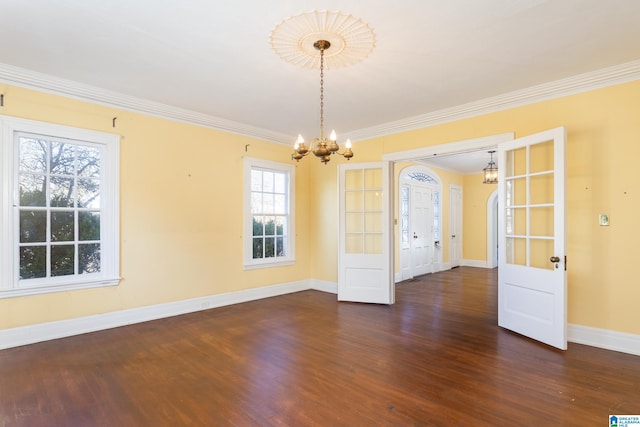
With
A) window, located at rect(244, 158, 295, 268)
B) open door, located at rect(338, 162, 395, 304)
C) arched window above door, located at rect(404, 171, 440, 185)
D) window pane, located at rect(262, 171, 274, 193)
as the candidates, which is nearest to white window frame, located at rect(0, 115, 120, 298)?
window, located at rect(244, 158, 295, 268)

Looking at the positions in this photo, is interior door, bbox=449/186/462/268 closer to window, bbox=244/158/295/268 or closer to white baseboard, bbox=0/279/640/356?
window, bbox=244/158/295/268

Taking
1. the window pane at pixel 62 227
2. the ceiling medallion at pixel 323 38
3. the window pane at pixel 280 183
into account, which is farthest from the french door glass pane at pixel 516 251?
the window pane at pixel 62 227

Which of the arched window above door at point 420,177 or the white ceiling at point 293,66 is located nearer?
the white ceiling at point 293,66

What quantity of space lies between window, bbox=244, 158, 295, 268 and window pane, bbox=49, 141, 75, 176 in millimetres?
2399

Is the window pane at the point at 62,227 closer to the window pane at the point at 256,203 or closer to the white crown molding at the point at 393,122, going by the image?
the white crown molding at the point at 393,122

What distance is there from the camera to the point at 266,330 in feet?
13.3

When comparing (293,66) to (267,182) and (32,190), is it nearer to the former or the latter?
(267,182)

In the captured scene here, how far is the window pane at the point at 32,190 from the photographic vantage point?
3619mm

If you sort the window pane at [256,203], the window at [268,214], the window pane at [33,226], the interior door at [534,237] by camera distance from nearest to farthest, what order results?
the interior door at [534,237]
the window pane at [33,226]
the window at [268,214]
the window pane at [256,203]

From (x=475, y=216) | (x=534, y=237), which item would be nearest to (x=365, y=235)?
(x=534, y=237)

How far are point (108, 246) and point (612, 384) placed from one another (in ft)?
17.8

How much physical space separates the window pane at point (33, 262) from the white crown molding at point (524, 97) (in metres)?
4.90

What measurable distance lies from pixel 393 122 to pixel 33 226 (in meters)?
5.01

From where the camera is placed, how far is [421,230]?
831 centimetres
